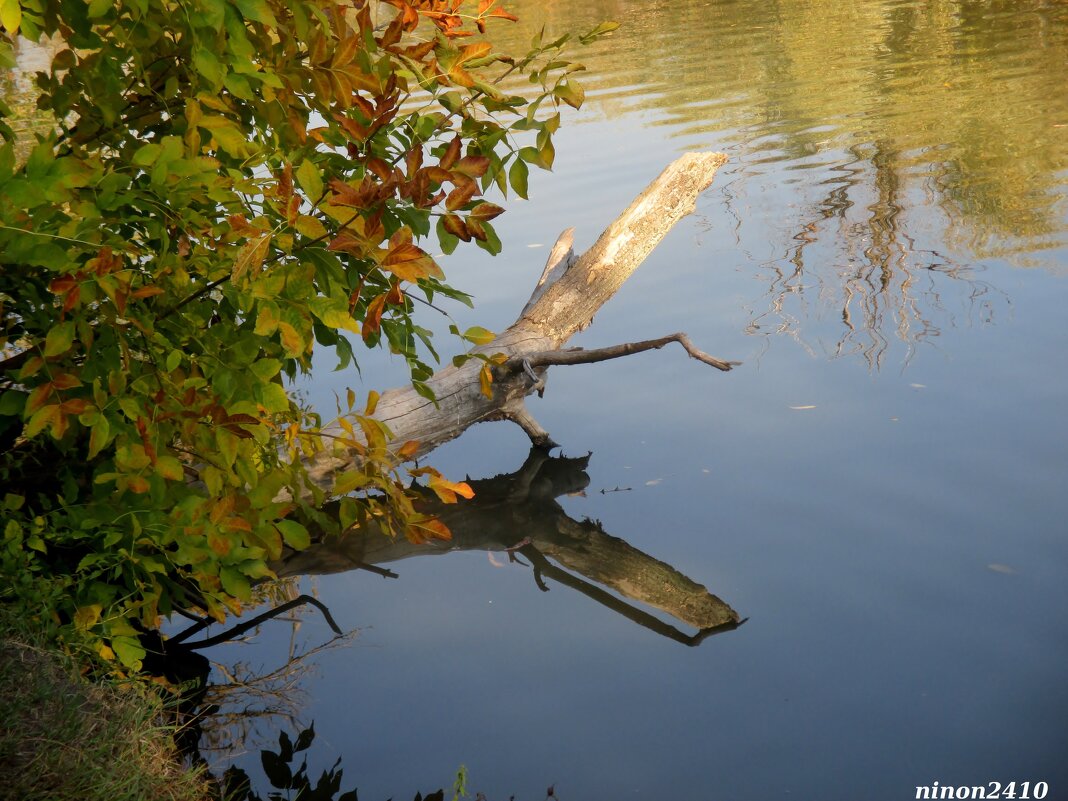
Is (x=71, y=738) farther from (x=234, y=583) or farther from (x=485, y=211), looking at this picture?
(x=485, y=211)

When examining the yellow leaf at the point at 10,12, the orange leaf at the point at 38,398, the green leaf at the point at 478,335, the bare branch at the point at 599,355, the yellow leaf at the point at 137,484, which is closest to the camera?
the yellow leaf at the point at 10,12

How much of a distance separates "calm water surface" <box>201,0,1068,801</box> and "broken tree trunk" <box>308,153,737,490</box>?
505 mm

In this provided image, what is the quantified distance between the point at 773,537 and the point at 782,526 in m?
0.11

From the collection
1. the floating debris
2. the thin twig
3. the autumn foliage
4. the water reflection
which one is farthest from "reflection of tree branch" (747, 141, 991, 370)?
the autumn foliage

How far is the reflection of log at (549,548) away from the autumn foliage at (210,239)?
1355 mm

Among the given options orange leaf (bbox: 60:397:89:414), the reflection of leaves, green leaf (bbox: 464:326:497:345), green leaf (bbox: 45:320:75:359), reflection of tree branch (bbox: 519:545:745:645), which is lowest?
reflection of tree branch (bbox: 519:545:745:645)

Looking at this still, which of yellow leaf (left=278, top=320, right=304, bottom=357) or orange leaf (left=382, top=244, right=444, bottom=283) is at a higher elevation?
orange leaf (left=382, top=244, right=444, bottom=283)

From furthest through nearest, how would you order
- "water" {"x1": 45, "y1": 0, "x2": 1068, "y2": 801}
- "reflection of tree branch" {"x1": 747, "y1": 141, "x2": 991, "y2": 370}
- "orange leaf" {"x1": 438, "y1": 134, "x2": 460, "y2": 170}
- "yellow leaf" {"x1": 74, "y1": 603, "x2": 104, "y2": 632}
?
"reflection of tree branch" {"x1": 747, "y1": 141, "x2": 991, "y2": 370}
"water" {"x1": 45, "y1": 0, "x2": 1068, "y2": 801}
"yellow leaf" {"x1": 74, "y1": 603, "x2": 104, "y2": 632}
"orange leaf" {"x1": 438, "y1": 134, "x2": 460, "y2": 170}

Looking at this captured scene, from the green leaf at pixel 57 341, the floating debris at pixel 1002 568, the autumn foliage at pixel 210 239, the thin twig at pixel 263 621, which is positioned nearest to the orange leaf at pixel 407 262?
the autumn foliage at pixel 210 239

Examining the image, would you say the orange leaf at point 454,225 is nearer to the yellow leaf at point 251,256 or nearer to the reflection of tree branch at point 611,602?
the yellow leaf at point 251,256

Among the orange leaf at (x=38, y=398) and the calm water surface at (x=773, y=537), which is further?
the calm water surface at (x=773, y=537)

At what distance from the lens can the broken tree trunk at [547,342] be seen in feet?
18.4

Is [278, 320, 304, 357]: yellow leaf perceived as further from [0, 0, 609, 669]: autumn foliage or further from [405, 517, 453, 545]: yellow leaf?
[405, 517, 453, 545]: yellow leaf

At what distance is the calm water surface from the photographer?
395 cm
